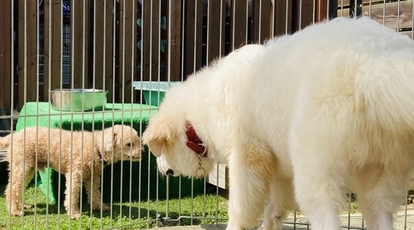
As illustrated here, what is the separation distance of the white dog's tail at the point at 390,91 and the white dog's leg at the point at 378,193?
426 mm

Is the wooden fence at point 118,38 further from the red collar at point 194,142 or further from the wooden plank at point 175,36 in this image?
the red collar at point 194,142

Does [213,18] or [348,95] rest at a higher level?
[213,18]

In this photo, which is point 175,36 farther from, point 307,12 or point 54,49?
point 307,12

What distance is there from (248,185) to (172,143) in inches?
33.8

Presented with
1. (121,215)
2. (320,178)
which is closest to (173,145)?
(121,215)

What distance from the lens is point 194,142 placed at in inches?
181

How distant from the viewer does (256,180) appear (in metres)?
4.05

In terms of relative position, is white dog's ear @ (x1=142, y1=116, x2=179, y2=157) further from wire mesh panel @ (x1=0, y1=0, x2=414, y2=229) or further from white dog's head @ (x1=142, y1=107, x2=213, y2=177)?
wire mesh panel @ (x1=0, y1=0, x2=414, y2=229)

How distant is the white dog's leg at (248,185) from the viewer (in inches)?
157

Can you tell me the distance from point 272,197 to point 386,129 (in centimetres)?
181

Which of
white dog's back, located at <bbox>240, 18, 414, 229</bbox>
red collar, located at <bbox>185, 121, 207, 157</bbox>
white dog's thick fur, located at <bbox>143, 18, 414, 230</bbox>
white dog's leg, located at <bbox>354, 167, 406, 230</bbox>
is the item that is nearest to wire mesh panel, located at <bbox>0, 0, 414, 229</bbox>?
red collar, located at <bbox>185, 121, 207, 157</bbox>

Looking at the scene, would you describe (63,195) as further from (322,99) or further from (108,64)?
(322,99)

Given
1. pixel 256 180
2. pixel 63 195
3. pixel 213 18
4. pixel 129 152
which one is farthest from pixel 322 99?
pixel 213 18

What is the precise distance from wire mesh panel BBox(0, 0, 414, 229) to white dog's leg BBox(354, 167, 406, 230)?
108 centimetres
